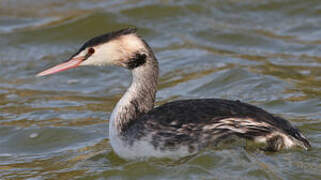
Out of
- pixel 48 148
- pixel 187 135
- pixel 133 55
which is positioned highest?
pixel 133 55

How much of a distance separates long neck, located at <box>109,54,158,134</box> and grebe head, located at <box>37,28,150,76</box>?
10 cm

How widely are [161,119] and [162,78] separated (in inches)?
151

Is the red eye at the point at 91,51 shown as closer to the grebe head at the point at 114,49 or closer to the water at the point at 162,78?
the grebe head at the point at 114,49

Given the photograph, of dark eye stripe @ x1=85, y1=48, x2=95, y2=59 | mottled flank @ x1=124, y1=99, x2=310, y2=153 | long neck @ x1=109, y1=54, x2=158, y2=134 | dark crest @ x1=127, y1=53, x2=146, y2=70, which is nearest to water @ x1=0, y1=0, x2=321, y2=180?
mottled flank @ x1=124, y1=99, x2=310, y2=153

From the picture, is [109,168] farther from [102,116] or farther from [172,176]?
[102,116]

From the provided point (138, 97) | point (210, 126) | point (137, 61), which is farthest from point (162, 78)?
point (210, 126)

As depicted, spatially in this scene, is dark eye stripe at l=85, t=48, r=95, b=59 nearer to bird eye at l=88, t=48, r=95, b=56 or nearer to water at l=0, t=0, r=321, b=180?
bird eye at l=88, t=48, r=95, b=56

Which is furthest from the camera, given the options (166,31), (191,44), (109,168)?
(166,31)

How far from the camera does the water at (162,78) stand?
6496mm

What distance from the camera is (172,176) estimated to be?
634 centimetres

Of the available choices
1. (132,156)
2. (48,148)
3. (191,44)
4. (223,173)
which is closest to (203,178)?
(223,173)

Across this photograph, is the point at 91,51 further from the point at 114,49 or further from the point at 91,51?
the point at 114,49

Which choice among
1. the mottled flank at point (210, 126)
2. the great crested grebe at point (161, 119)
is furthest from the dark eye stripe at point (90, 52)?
the mottled flank at point (210, 126)

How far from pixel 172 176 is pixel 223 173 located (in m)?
0.43
